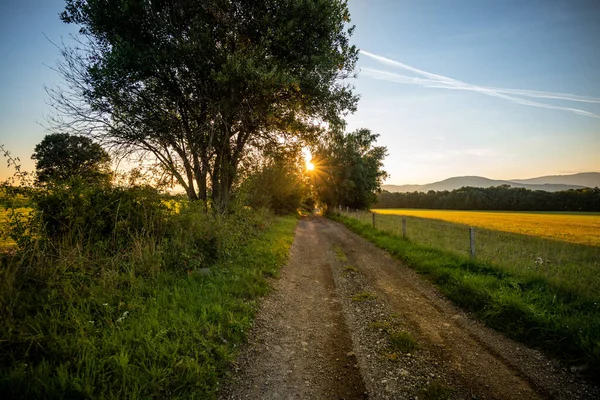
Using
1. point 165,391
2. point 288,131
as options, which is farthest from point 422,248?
point 165,391

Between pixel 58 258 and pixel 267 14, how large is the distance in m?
10.2

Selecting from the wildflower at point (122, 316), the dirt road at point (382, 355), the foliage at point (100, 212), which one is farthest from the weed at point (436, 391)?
the foliage at point (100, 212)

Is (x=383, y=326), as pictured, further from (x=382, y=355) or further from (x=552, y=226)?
(x=552, y=226)

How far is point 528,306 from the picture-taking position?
545 centimetres

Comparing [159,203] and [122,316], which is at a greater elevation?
[159,203]

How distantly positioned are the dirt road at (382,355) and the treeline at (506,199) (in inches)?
1781

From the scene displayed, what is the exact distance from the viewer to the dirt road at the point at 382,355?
3549 millimetres

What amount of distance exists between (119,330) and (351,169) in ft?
121

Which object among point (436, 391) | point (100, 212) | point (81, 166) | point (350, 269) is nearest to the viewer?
point (436, 391)

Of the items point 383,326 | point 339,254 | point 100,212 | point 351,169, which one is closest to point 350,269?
point 339,254

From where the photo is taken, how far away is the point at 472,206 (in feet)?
244

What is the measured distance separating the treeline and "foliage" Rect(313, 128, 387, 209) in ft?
34.1

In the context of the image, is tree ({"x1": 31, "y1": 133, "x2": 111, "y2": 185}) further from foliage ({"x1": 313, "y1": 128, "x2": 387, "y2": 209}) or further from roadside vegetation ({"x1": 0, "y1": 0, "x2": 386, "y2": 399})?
foliage ({"x1": 313, "y1": 128, "x2": 387, "y2": 209})

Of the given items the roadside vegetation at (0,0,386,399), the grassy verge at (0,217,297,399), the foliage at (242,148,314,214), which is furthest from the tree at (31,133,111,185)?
the foliage at (242,148,314,214)
